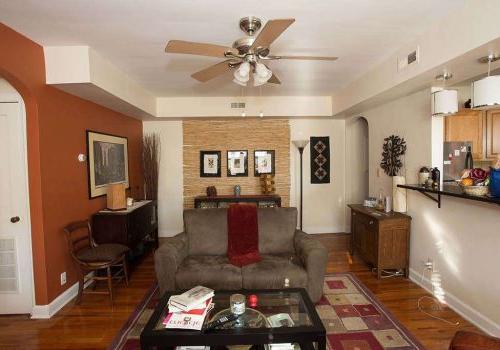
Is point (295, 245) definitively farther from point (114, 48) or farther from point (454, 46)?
point (114, 48)

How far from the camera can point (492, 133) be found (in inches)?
119

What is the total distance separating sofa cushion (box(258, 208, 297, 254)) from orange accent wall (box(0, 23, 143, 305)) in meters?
2.05

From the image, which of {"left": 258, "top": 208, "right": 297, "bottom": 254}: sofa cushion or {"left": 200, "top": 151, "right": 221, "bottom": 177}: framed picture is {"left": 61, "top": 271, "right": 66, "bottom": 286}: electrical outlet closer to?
{"left": 258, "top": 208, "right": 297, "bottom": 254}: sofa cushion

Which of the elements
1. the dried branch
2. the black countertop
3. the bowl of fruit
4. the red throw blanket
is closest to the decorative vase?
the black countertop

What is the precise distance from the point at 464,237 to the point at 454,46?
1.66m

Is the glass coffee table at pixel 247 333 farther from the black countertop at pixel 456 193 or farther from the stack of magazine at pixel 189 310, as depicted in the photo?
the black countertop at pixel 456 193

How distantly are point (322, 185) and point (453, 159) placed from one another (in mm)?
2406

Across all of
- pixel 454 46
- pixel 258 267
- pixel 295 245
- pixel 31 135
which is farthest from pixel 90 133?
pixel 454 46

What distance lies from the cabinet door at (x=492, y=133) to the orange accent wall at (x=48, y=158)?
177 inches

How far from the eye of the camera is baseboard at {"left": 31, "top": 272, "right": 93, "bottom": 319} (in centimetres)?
259

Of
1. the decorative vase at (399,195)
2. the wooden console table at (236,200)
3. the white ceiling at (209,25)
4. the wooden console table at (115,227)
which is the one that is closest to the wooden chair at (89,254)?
the wooden console table at (115,227)

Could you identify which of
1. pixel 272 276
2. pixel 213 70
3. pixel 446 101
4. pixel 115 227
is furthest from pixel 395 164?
pixel 115 227

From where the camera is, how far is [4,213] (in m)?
2.59

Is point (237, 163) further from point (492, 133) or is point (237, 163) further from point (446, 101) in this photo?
point (492, 133)
